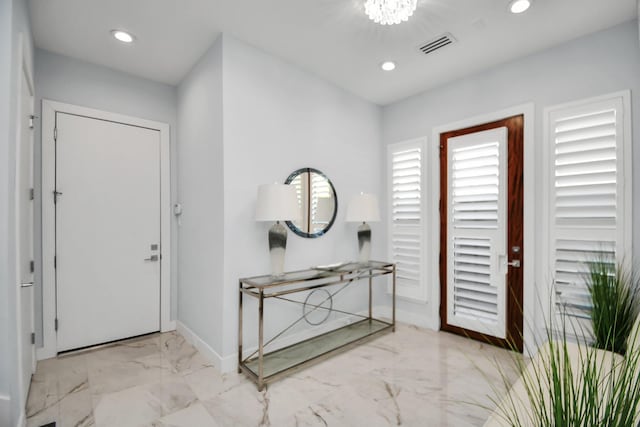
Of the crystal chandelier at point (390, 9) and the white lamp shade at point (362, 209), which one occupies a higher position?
the crystal chandelier at point (390, 9)

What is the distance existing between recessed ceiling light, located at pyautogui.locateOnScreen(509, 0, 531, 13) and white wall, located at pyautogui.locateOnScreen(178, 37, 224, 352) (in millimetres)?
2186

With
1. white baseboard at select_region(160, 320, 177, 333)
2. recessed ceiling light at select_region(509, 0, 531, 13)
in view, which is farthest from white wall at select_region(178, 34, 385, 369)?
recessed ceiling light at select_region(509, 0, 531, 13)

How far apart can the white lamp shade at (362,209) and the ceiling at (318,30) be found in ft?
4.19

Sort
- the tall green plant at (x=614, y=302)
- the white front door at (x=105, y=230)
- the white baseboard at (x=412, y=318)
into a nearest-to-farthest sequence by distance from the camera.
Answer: the tall green plant at (x=614, y=302), the white front door at (x=105, y=230), the white baseboard at (x=412, y=318)

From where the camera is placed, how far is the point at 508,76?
2969 mm

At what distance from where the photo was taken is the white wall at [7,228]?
1640mm

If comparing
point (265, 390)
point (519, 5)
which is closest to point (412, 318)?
point (265, 390)

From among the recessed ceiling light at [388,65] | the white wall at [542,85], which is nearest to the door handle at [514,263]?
the white wall at [542,85]

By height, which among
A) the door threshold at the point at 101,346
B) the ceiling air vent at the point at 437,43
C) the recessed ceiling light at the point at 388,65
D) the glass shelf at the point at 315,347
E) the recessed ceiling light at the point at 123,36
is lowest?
the door threshold at the point at 101,346

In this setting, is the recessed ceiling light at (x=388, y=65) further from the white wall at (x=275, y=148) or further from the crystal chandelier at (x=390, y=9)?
the crystal chandelier at (x=390, y=9)

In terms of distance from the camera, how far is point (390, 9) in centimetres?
199

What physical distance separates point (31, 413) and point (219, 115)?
7.80ft

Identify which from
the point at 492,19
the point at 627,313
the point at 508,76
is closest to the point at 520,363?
the point at 627,313

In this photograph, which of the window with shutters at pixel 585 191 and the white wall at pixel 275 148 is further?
the white wall at pixel 275 148
